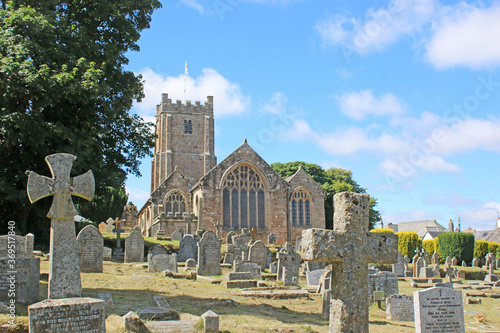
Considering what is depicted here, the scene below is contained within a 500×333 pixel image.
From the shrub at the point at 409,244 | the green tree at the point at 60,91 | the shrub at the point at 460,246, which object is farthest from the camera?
the shrub at the point at 460,246

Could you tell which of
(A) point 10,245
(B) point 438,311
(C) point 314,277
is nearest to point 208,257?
(C) point 314,277

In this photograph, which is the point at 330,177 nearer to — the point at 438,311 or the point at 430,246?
the point at 430,246

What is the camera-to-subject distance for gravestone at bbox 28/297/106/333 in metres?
5.73

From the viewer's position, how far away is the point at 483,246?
40.3m

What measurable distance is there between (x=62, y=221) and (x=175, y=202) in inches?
1196

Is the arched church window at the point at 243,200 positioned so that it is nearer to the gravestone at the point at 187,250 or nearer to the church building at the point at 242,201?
the church building at the point at 242,201

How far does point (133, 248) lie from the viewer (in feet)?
66.5

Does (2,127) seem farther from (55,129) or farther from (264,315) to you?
(264,315)

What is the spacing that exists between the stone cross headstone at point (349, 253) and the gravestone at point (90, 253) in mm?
10979

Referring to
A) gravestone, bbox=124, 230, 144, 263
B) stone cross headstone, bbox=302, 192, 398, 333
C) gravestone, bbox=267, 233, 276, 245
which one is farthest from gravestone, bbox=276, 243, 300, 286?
gravestone, bbox=267, 233, 276, 245

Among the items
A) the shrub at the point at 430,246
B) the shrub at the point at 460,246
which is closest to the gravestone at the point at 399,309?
the shrub at the point at 460,246

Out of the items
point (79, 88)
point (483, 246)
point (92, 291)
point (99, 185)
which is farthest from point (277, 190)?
point (92, 291)

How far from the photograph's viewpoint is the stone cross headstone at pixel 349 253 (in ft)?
19.1

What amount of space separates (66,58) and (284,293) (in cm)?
1014
